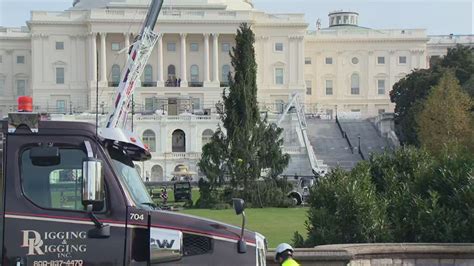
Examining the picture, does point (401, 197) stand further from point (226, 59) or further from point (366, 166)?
point (226, 59)

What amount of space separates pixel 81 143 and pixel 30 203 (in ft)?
2.52

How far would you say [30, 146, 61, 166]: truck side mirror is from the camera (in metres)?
8.34

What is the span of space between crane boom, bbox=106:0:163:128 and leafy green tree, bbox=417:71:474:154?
58.3ft

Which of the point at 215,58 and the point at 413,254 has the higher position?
the point at 215,58

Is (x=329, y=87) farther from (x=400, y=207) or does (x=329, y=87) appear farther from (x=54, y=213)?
(x=54, y=213)

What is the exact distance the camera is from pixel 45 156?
8344mm

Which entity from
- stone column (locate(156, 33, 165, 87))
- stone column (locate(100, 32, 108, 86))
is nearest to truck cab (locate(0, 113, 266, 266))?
stone column (locate(156, 33, 165, 87))

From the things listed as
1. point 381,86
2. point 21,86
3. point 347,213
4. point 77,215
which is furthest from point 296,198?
point 21,86

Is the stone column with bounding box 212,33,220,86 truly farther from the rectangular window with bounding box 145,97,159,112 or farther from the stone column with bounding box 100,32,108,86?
the stone column with bounding box 100,32,108,86

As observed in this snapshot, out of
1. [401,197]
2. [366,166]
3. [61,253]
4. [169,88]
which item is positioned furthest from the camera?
[169,88]

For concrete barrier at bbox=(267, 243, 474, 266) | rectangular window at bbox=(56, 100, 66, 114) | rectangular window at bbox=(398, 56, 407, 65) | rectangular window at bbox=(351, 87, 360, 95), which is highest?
rectangular window at bbox=(398, 56, 407, 65)

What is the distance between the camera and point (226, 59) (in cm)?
10550

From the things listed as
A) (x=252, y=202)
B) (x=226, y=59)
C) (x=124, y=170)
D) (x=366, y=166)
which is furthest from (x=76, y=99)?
(x=124, y=170)

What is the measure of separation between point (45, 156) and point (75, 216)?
659mm
